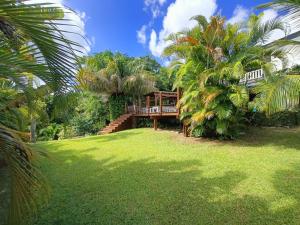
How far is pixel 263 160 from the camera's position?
288 inches

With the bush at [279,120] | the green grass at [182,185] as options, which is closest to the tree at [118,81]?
the bush at [279,120]

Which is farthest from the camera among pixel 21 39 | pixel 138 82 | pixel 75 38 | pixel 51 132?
pixel 51 132

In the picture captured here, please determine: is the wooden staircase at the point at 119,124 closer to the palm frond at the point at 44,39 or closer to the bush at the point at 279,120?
the bush at the point at 279,120

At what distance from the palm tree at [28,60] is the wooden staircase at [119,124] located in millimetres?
14721

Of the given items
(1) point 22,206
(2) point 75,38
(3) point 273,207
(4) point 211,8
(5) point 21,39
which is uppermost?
(4) point 211,8

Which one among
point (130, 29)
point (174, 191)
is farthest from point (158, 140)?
point (130, 29)

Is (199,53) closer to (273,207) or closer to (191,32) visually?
(191,32)

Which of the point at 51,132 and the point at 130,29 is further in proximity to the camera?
the point at 130,29

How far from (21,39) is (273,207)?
492 cm

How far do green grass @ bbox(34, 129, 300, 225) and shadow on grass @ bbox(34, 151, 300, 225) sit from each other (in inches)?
0.6

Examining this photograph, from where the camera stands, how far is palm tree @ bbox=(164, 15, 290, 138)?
942 cm

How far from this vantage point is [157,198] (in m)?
5.41

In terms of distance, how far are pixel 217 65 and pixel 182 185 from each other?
217 inches

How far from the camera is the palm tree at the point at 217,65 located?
942 cm
